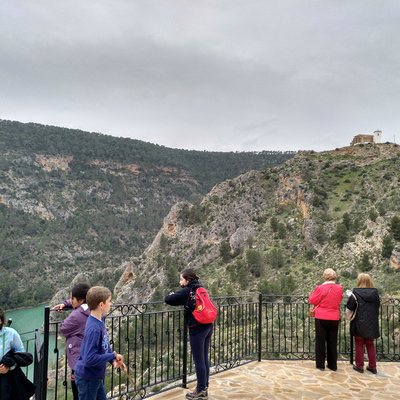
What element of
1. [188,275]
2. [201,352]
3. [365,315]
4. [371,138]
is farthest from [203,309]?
[371,138]

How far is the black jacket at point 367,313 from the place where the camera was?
4.86 meters

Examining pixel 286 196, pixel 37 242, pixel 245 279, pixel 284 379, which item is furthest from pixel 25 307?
pixel 284 379

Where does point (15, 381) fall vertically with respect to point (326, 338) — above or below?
above

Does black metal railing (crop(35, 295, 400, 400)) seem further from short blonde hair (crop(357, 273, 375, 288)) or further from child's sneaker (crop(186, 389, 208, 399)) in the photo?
short blonde hair (crop(357, 273, 375, 288))

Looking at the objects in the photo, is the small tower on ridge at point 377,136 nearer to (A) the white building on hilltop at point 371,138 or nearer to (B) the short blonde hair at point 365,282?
(A) the white building on hilltop at point 371,138

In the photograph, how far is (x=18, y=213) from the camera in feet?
205

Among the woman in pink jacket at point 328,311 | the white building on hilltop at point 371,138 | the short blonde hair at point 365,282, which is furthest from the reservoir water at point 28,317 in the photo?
the white building on hilltop at point 371,138

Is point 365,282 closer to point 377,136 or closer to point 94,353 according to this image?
point 94,353

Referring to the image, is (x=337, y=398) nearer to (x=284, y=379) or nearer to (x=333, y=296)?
(x=284, y=379)

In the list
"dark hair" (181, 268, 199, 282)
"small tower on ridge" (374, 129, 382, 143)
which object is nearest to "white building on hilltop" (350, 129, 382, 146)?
"small tower on ridge" (374, 129, 382, 143)

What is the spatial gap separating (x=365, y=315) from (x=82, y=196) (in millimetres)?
76958

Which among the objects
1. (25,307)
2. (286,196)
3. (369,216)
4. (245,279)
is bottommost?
(25,307)

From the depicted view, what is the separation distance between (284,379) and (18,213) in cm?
6835

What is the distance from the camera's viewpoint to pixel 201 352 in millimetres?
3746
